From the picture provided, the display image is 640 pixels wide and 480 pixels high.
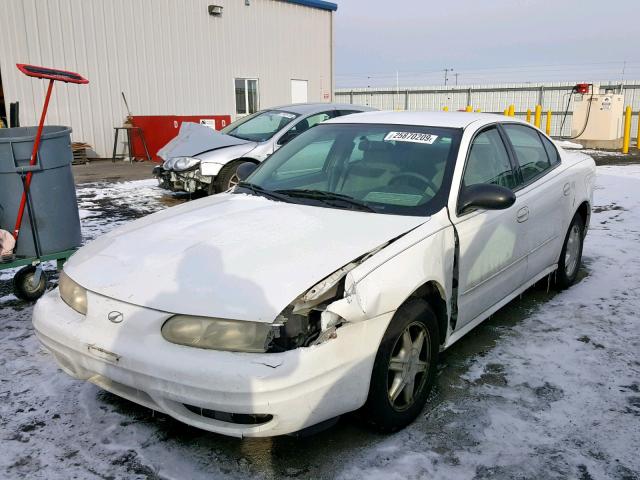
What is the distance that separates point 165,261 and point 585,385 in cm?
241

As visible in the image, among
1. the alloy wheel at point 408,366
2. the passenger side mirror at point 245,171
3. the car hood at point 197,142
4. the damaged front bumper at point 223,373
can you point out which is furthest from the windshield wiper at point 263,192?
the car hood at point 197,142

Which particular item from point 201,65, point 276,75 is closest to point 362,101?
point 276,75

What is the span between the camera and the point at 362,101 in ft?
88.2

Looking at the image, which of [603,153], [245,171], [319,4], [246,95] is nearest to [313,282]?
[245,171]

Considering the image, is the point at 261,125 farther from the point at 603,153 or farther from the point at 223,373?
the point at 603,153

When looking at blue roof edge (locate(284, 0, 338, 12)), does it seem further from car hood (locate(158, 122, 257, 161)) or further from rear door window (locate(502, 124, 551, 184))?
rear door window (locate(502, 124, 551, 184))

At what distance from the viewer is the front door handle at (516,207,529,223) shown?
370 centimetres

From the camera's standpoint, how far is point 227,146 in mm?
8547

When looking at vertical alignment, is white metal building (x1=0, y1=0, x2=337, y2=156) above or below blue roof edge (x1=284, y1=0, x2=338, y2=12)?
below

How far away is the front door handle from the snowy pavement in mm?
801

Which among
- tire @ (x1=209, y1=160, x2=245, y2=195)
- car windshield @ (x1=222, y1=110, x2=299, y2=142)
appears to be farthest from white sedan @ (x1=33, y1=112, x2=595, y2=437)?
car windshield @ (x1=222, y1=110, x2=299, y2=142)

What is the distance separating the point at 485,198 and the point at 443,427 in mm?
1219

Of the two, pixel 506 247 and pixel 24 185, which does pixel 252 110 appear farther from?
pixel 506 247

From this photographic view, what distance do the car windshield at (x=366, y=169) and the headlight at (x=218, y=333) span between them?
1139 mm
